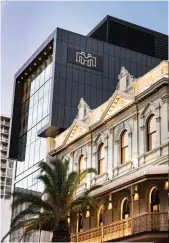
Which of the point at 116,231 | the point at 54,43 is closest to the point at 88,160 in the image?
the point at 116,231

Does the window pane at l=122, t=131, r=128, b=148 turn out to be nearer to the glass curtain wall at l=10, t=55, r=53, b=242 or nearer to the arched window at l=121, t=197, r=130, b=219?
the arched window at l=121, t=197, r=130, b=219

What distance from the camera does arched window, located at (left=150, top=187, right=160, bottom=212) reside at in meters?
22.8

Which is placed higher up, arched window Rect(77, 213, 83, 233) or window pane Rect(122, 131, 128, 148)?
window pane Rect(122, 131, 128, 148)

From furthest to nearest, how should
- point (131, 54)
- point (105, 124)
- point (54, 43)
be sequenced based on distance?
point (131, 54), point (54, 43), point (105, 124)

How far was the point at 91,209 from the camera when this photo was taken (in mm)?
26750

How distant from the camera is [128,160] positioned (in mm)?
25406

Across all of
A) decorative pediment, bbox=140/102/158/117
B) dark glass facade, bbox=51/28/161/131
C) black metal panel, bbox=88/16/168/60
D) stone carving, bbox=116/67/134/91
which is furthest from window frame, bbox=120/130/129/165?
black metal panel, bbox=88/16/168/60

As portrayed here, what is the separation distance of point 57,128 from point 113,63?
789cm

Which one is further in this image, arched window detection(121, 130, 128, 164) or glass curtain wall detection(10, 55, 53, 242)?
glass curtain wall detection(10, 55, 53, 242)

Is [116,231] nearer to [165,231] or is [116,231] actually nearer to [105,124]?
A: [165,231]

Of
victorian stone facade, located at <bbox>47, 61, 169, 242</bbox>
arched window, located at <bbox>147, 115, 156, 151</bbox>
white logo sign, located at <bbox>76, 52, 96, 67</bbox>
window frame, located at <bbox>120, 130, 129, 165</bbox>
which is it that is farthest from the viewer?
white logo sign, located at <bbox>76, 52, 96, 67</bbox>

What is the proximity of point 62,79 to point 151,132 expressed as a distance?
14201mm

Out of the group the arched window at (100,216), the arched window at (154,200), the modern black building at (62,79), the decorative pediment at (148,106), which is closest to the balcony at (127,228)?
the arched window at (100,216)

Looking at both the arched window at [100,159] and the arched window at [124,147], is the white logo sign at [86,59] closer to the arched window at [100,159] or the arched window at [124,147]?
the arched window at [100,159]
